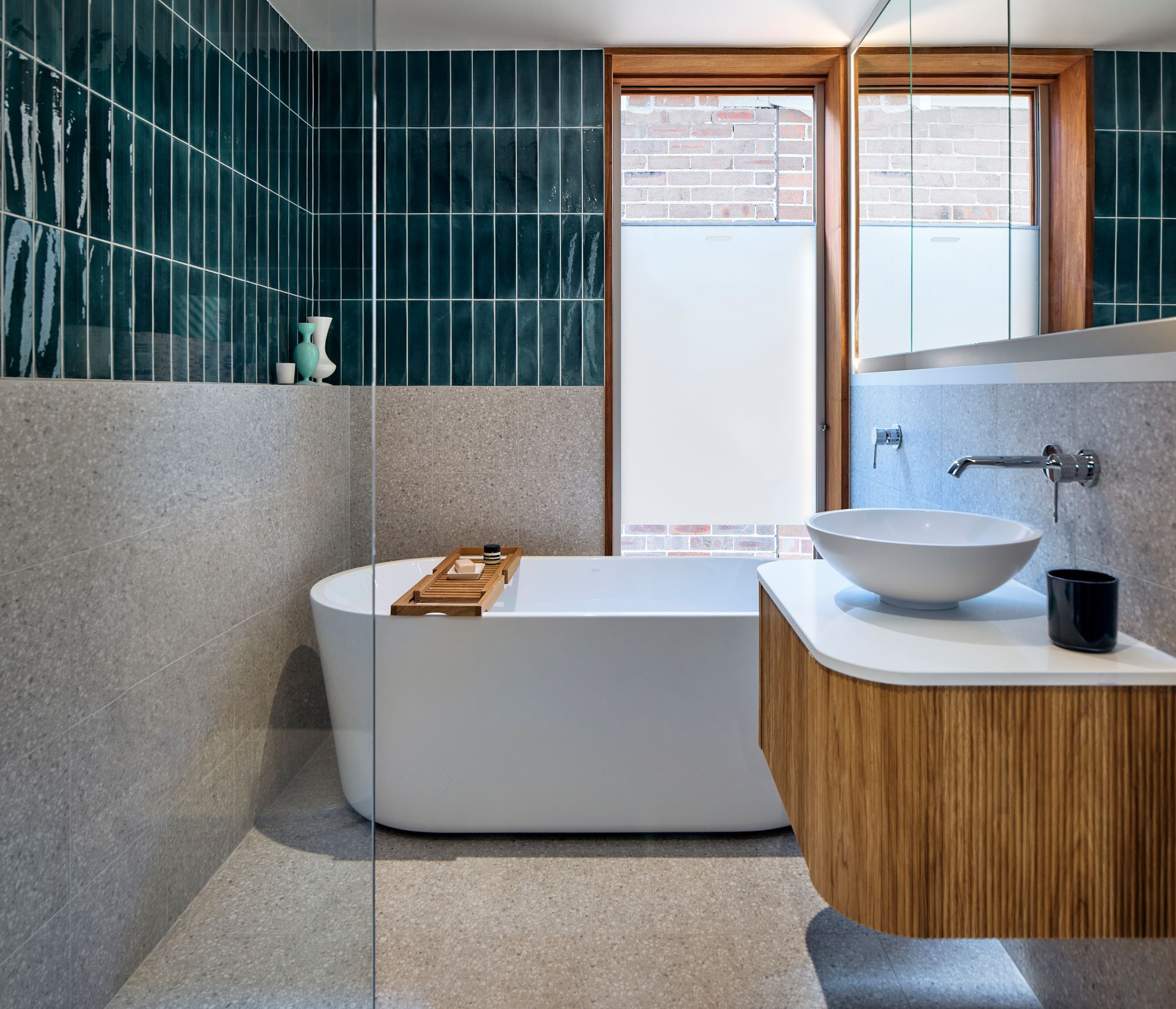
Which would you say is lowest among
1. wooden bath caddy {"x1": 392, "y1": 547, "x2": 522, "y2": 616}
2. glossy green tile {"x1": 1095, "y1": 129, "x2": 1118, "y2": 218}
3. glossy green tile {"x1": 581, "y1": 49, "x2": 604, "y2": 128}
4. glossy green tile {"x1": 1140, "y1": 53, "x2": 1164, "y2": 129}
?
wooden bath caddy {"x1": 392, "y1": 547, "x2": 522, "y2": 616}

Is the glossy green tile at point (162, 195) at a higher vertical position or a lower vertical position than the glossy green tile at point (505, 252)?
lower

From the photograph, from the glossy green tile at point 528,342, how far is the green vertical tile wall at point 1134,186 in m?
2.31

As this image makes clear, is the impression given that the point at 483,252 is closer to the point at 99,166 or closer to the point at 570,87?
the point at 570,87

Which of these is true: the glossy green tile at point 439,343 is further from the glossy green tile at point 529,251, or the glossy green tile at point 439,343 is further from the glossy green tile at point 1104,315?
the glossy green tile at point 1104,315

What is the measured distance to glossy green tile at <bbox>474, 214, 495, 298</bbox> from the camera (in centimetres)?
358

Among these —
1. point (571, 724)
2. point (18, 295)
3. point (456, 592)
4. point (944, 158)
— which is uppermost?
point (944, 158)

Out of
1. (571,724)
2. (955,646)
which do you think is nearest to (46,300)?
(955,646)

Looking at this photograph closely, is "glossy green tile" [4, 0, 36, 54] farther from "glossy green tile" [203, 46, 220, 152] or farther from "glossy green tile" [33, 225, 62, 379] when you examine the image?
"glossy green tile" [203, 46, 220, 152]

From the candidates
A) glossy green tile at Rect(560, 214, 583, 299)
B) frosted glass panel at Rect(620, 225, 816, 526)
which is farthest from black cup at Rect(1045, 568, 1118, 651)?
glossy green tile at Rect(560, 214, 583, 299)

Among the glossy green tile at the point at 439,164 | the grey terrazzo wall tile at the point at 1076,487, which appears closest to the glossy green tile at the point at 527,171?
the glossy green tile at the point at 439,164

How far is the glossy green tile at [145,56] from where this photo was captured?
0.85 meters

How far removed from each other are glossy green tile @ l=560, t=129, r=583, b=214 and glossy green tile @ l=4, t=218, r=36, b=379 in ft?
9.88

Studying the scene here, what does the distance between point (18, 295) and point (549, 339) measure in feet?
9.62

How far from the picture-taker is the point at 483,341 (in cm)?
361
